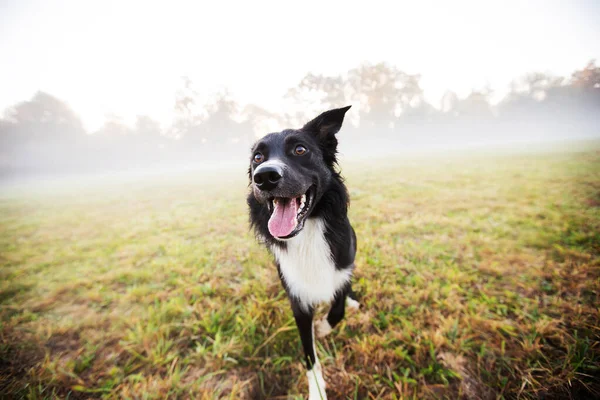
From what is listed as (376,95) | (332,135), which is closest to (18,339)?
(332,135)

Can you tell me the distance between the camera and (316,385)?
80.0 inches

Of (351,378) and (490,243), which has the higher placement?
(490,243)

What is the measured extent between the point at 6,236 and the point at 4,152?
47.1 m

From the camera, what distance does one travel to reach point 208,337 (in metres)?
2.56

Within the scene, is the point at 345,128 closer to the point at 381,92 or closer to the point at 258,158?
the point at 381,92

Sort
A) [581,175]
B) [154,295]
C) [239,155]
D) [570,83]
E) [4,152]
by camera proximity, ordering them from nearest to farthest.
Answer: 1. [154,295]
2. [581,175]
3. [4,152]
4. [570,83]
5. [239,155]

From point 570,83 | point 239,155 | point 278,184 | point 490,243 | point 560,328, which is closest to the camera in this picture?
point 278,184

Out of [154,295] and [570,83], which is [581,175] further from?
[570,83]

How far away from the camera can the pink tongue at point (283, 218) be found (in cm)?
198

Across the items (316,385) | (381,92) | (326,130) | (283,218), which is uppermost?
(381,92)

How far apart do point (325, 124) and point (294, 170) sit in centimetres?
93

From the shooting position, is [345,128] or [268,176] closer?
[268,176]

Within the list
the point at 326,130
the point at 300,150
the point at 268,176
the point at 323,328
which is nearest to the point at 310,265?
the point at 323,328

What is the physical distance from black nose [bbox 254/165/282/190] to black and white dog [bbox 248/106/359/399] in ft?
0.29
